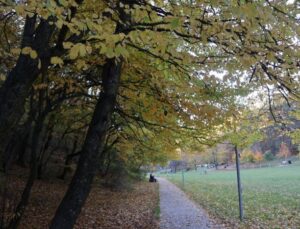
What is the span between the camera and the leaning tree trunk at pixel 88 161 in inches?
219

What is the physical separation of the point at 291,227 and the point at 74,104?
7.62 m

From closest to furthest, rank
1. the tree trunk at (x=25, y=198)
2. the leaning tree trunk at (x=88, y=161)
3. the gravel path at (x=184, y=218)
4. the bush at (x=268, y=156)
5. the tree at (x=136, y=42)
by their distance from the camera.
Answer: the tree at (x=136, y=42) < the leaning tree trunk at (x=88, y=161) < the tree trunk at (x=25, y=198) < the gravel path at (x=184, y=218) < the bush at (x=268, y=156)

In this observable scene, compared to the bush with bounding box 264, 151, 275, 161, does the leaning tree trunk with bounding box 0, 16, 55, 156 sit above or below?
below

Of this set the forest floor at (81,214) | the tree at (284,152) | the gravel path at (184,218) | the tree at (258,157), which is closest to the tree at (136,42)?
the forest floor at (81,214)

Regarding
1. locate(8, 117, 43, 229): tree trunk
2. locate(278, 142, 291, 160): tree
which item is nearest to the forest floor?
locate(8, 117, 43, 229): tree trunk

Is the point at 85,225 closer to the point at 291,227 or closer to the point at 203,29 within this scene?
the point at 291,227

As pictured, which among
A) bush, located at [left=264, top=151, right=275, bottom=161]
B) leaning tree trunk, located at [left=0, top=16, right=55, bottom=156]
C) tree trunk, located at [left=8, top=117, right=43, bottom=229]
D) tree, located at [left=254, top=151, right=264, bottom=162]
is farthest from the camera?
bush, located at [left=264, top=151, right=275, bottom=161]

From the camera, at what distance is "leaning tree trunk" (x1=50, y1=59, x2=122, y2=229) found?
18.2 feet

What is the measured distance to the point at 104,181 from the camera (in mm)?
24516

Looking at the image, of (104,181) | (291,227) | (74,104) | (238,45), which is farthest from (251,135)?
(104,181)

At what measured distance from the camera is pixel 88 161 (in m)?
5.98

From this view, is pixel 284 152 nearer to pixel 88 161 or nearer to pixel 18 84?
pixel 88 161

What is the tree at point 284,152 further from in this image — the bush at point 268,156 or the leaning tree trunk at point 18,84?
the leaning tree trunk at point 18,84

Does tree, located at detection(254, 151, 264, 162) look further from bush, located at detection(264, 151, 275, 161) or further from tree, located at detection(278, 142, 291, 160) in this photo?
tree, located at detection(278, 142, 291, 160)
